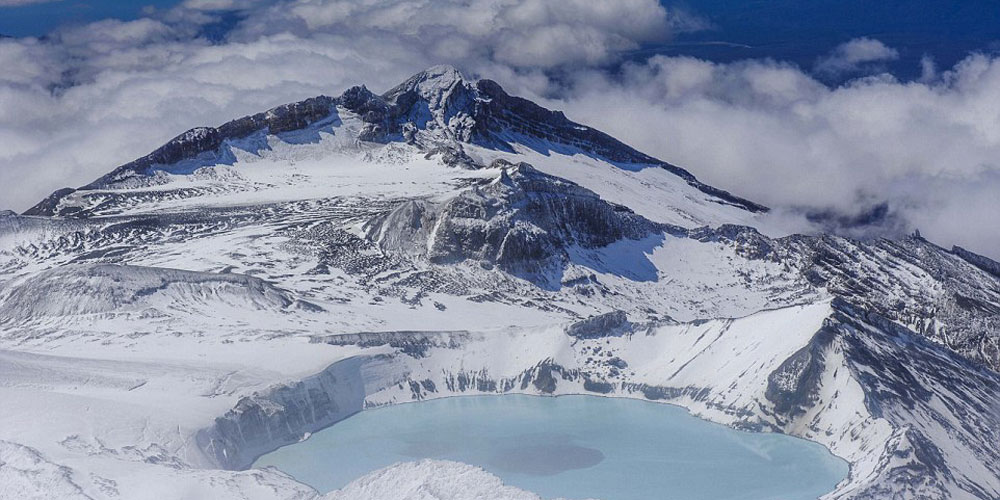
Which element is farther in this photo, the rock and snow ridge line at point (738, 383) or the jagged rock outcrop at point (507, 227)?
the jagged rock outcrop at point (507, 227)

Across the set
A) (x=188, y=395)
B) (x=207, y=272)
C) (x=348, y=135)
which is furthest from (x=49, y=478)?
(x=348, y=135)

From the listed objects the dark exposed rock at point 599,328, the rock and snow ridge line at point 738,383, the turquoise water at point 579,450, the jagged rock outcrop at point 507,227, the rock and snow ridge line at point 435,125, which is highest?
the rock and snow ridge line at point 435,125

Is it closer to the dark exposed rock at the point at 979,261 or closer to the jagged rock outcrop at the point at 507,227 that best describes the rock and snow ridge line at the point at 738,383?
the jagged rock outcrop at the point at 507,227

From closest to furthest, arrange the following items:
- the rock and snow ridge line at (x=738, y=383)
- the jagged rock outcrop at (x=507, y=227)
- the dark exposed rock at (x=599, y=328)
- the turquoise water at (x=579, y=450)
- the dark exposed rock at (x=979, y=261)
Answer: the turquoise water at (x=579, y=450)
the rock and snow ridge line at (x=738, y=383)
the dark exposed rock at (x=599, y=328)
the jagged rock outcrop at (x=507, y=227)
the dark exposed rock at (x=979, y=261)

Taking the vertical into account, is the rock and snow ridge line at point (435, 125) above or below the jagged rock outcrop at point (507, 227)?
above

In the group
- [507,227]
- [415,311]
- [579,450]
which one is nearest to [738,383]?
[579,450]

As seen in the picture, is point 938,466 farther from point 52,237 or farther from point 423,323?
point 52,237

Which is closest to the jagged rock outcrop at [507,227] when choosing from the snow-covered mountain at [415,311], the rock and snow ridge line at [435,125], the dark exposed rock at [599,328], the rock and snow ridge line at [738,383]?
the snow-covered mountain at [415,311]
